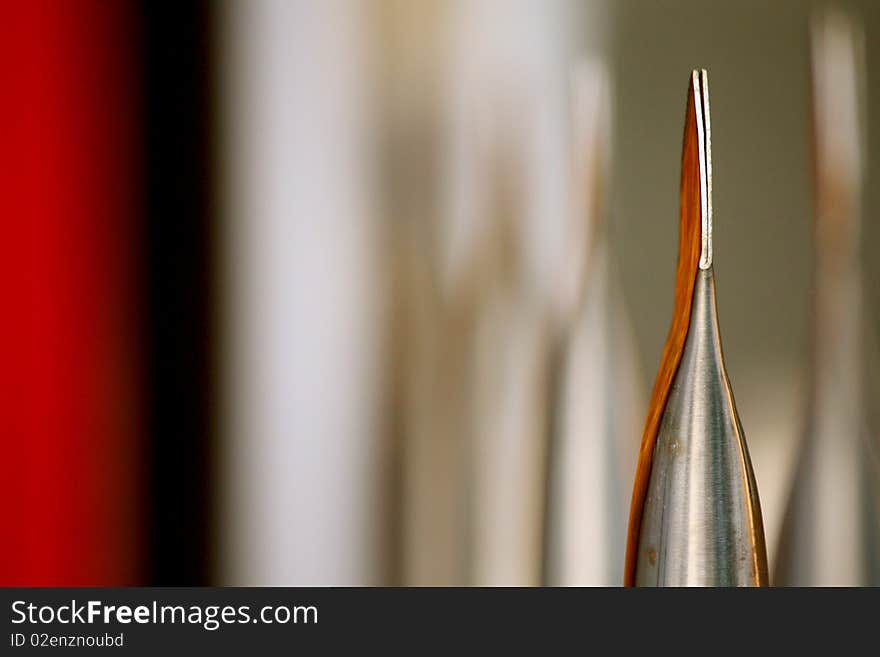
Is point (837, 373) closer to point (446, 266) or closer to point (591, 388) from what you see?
point (591, 388)

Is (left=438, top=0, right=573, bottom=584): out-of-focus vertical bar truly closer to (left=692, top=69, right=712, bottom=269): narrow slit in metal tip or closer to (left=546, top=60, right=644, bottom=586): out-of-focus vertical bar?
(left=546, top=60, right=644, bottom=586): out-of-focus vertical bar

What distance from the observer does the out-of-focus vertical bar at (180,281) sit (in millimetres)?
971

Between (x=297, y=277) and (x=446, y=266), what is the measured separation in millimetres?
179

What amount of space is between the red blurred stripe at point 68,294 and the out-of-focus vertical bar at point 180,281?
0.02m

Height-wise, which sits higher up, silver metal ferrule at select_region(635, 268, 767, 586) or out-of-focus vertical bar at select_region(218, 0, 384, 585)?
out-of-focus vertical bar at select_region(218, 0, 384, 585)

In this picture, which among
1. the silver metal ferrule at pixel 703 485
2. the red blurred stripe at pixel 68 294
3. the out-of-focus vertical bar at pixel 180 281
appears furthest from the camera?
the out-of-focus vertical bar at pixel 180 281

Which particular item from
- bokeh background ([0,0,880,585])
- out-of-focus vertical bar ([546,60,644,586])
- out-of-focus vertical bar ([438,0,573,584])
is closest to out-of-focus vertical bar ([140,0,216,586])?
bokeh background ([0,0,880,585])

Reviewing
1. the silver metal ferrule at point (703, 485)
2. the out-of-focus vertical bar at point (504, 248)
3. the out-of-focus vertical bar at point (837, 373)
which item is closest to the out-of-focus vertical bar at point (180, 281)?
the out-of-focus vertical bar at point (504, 248)

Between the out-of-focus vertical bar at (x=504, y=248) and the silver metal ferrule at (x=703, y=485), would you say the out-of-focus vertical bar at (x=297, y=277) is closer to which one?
the out-of-focus vertical bar at (x=504, y=248)

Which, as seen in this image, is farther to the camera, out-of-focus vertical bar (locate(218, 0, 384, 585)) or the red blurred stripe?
out-of-focus vertical bar (locate(218, 0, 384, 585))

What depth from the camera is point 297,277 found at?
984 mm

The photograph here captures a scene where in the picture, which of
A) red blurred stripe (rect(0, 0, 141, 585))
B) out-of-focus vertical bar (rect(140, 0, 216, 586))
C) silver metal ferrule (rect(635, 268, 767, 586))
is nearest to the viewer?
silver metal ferrule (rect(635, 268, 767, 586))

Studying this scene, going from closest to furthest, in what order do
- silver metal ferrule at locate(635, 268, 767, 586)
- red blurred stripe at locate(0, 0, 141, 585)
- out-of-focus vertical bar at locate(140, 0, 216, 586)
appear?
silver metal ferrule at locate(635, 268, 767, 586)
red blurred stripe at locate(0, 0, 141, 585)
out-of-focus vertical bar at locate(140, 0, 216, 586)

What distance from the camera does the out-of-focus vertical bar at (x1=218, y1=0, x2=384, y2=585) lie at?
3.22 ft
